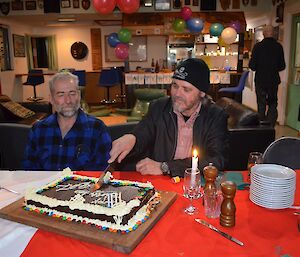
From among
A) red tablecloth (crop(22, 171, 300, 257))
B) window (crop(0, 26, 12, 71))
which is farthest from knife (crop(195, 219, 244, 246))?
window (crop(0, 26, 12, 71))

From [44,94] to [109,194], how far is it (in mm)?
9670

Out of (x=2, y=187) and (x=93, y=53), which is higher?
(x=93, y=53)

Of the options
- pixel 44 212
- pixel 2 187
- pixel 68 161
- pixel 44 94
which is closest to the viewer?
pixel 44 212

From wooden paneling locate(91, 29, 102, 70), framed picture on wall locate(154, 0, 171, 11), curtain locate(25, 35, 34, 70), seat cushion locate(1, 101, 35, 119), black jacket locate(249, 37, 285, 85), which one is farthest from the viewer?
wooden paneling locate(91, 29, 102, 70)

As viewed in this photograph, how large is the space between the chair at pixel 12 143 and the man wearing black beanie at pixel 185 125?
1.55 meters

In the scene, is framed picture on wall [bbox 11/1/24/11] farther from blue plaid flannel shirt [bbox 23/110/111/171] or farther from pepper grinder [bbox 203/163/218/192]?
pepper grinder [bbox 203/163/218/192]

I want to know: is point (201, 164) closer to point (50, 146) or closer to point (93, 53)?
point (50, 146)

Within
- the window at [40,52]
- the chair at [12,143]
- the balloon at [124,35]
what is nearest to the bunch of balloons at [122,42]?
the balloon at [124,35]

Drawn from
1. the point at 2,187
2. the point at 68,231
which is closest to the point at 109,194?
the point at 68,231

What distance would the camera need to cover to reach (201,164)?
1616 mm

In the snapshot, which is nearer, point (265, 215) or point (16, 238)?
point (16, 238)

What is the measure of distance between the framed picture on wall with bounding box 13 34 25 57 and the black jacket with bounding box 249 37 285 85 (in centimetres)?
644

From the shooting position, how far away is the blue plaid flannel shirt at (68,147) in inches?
77.0

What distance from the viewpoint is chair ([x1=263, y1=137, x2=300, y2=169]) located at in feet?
5.64
